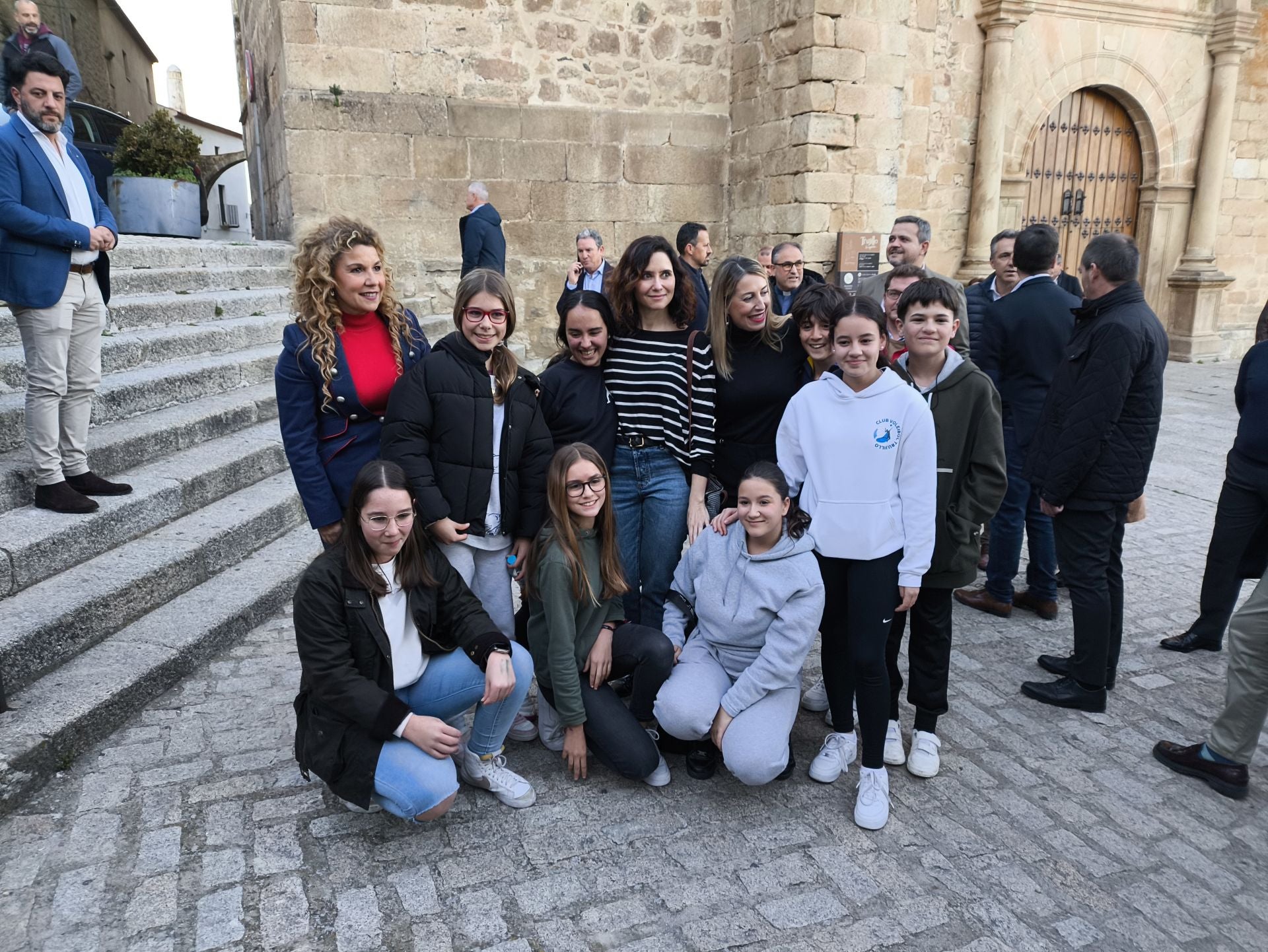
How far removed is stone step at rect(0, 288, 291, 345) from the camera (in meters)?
5.71

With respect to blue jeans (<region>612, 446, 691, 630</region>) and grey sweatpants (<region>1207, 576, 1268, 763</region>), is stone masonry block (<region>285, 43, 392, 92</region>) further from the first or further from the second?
grey sweatpants (<region>1207, 576, 1268, 763</region>)

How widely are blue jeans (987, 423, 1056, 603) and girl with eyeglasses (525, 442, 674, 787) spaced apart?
2.21 metres

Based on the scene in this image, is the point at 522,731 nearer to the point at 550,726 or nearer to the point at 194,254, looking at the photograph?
the point at 550,726

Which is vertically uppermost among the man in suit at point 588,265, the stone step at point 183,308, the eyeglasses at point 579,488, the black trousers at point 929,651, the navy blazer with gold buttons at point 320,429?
the man in suit at point 588,265

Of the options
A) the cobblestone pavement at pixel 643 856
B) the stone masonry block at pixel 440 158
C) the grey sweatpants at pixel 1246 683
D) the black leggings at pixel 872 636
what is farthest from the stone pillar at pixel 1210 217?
the black leggings at pixel 872 636

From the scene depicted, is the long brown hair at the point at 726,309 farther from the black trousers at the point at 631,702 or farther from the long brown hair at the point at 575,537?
the black trousers at the point at 631,702

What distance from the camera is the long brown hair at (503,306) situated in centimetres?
295

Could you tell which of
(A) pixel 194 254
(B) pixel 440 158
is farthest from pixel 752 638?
(B) pixel 440 158

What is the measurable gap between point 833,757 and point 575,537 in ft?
3.84

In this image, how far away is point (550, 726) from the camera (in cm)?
316

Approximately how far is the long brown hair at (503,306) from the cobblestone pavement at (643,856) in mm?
1342

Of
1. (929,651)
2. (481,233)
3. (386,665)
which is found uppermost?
(481,233)

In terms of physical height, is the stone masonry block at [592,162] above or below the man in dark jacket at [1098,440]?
above

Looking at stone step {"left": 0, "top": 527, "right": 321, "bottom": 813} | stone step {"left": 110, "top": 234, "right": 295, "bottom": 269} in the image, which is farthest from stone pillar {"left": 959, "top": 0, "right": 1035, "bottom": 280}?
stone step {"left": 0, "top": 527, "right": 321, "bottom": 813}
